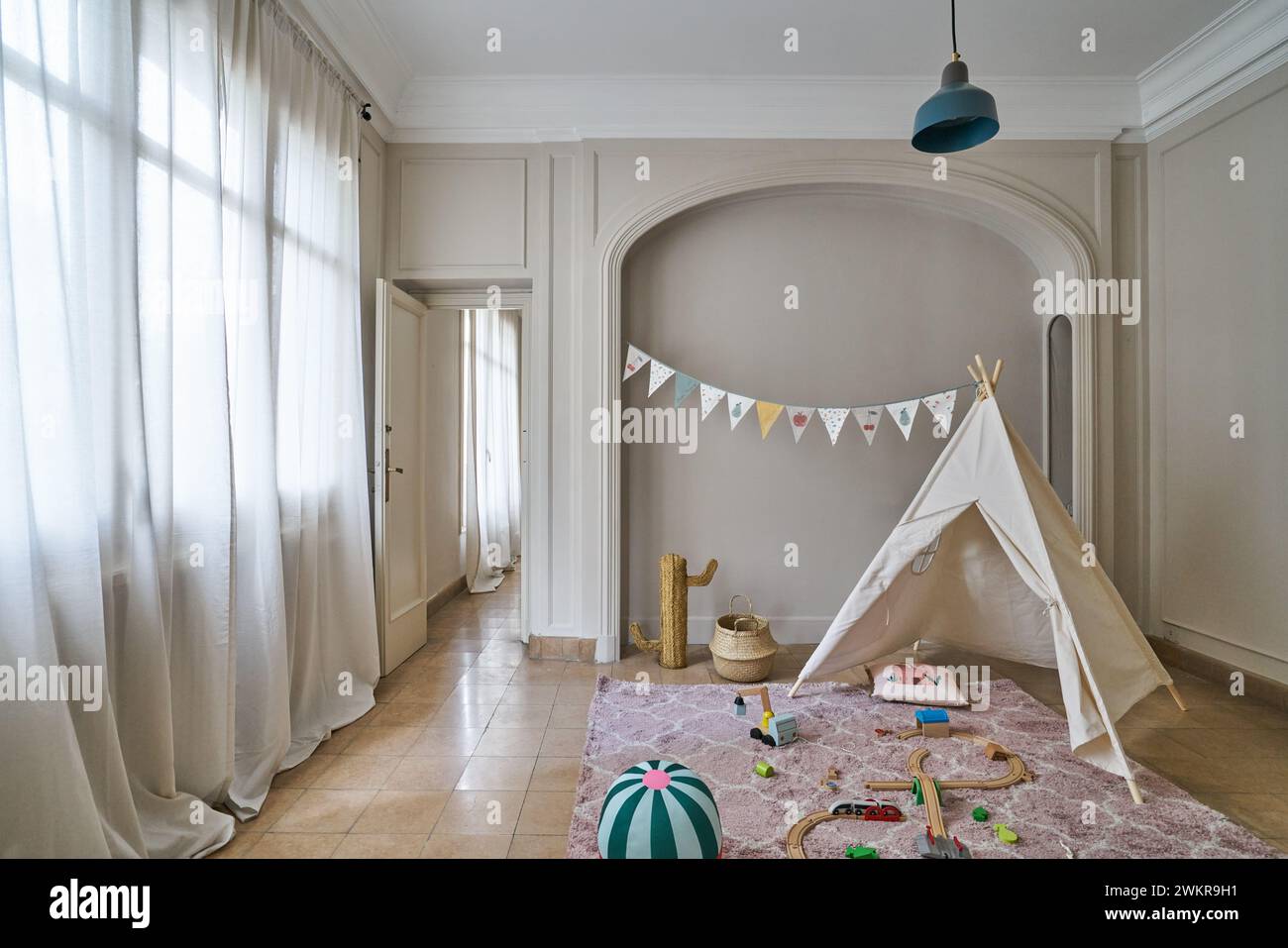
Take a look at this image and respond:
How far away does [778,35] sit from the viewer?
3.05 metres

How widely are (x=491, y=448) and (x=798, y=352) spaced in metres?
3.18

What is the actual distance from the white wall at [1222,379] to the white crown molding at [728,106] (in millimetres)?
519

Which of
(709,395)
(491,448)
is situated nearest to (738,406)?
(709,395)

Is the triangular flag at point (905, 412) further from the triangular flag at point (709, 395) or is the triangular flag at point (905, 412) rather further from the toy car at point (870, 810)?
the toy car at point (870, 810)

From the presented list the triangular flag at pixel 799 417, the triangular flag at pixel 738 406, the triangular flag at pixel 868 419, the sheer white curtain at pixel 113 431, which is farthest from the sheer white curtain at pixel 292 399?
the triangular flag at pixel 868 419

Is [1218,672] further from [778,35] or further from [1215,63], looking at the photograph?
[778,35]

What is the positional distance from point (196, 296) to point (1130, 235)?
4477mm

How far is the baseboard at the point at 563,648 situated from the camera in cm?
350

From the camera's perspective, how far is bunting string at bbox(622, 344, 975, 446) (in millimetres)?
3336

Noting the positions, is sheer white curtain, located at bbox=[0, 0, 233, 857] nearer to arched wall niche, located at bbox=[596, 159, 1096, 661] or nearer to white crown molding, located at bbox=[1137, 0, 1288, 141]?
arched wall niche, located at bbox=[596, 159, 1096, 661]

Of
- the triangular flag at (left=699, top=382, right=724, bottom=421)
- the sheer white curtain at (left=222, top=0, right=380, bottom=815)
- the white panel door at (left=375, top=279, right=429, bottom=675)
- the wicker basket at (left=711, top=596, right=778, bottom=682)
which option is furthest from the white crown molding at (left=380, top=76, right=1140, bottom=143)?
the wicker basket at (left=711, top=596, right=778, bottom=682)

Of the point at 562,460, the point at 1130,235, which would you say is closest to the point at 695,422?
the point at 562,460

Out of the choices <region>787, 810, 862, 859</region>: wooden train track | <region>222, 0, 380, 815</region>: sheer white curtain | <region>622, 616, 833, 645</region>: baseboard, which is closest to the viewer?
<region>787, 810, 862, 859</region>: wooden train track

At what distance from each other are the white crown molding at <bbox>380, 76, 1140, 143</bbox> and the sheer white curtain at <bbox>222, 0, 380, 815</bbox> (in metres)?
0.72
